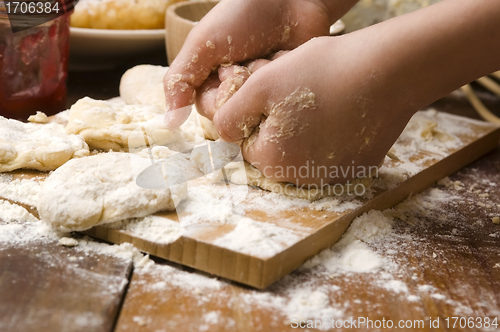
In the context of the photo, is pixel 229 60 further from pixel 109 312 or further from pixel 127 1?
pixel 127 1

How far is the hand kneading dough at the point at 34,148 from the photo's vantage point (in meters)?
0.90

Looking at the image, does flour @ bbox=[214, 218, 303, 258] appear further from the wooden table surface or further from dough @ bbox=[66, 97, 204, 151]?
dough @ bbox=[66, 97, 204, 151]

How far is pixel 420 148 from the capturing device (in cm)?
118

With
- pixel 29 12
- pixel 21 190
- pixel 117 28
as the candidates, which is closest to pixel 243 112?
pixel 21 190

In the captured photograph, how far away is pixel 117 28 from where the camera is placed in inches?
63.2

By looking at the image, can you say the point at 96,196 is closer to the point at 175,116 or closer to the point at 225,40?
the point at 175,116

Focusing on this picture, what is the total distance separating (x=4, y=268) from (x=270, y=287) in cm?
37

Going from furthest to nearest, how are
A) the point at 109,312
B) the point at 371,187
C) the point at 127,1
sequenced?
1. the point at 127,1
2. the point at 371,187
3. the point at 109,312

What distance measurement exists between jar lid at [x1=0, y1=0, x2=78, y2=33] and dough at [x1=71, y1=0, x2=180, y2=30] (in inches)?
Answer: 15.8

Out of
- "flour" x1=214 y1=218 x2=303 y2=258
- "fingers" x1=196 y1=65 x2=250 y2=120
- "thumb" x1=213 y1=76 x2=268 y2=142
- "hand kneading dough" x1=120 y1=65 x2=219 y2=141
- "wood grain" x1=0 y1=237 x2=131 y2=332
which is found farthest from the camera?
"hand kneading dough" x1=120 y1=65 x2=219 y2=141

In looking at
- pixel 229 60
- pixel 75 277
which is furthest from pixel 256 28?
pixel 75 277

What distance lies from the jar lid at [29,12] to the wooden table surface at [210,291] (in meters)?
0.58

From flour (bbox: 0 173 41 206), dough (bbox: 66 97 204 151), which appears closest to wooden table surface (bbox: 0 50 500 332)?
flour (bbox: 0 173 41 206)

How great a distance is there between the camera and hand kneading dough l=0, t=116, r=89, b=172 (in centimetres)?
90
